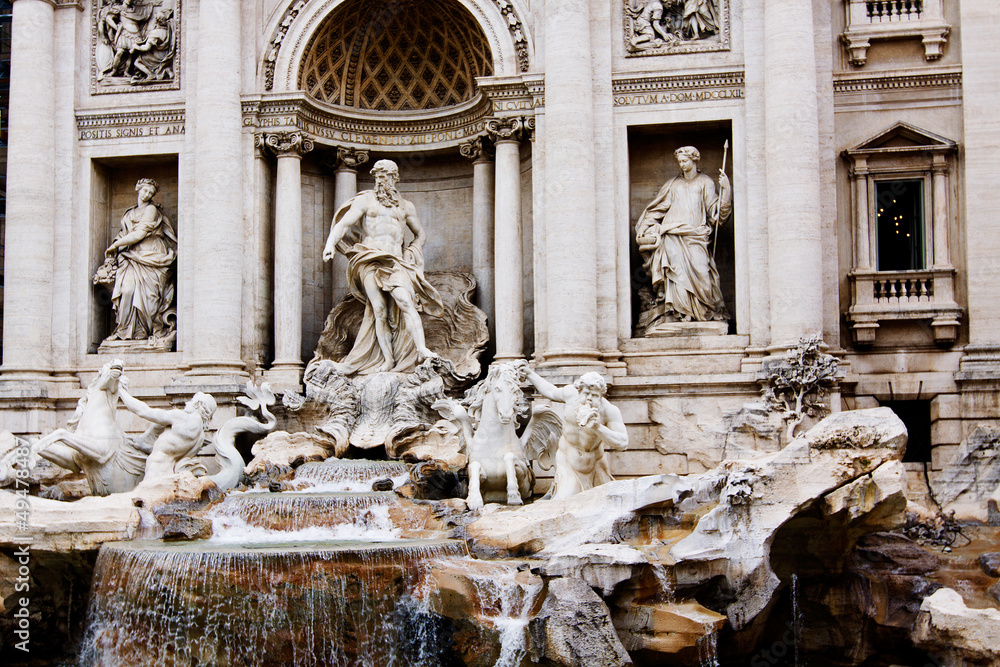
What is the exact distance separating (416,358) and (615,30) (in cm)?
621

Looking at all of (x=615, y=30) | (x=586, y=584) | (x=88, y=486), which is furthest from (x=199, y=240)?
(x=586, y=584)

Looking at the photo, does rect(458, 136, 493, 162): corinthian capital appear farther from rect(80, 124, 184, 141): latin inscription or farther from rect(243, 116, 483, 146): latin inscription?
rect(80, 124, 184, 141): latin inscription

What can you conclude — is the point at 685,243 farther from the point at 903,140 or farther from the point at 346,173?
→ the point at 346,173

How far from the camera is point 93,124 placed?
2033 centimetres

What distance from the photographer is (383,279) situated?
19.1m

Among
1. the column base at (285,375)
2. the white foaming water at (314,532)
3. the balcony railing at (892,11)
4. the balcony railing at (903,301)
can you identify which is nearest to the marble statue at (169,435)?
the white foaming water at (314,532)

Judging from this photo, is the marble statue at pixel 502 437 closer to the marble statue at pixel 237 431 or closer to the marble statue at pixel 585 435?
the marble statue at pixel 585 435

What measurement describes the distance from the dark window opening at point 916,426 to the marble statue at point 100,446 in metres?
11.4

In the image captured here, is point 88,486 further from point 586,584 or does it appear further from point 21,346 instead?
point 586,584

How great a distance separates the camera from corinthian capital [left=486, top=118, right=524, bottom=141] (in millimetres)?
19266

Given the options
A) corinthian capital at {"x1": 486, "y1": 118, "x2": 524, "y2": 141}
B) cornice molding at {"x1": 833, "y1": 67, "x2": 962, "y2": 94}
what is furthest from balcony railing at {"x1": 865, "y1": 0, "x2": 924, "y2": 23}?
corinthian capital at {"x1": 486, "y1": 118, "x2": 524, "y2": 141}

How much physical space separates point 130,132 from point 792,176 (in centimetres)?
1101

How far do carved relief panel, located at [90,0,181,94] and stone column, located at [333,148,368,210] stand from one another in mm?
3162

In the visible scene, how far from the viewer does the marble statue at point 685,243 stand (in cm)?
1864
